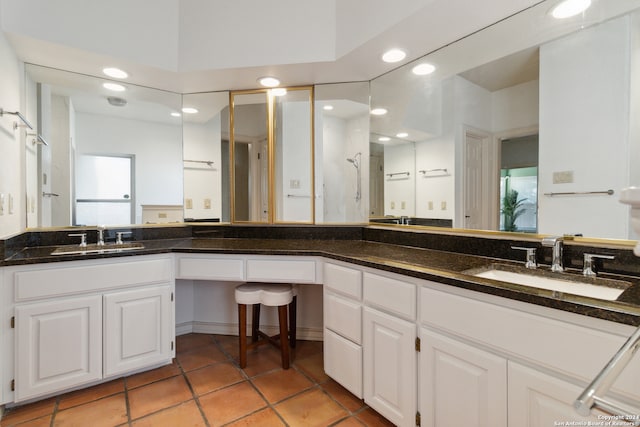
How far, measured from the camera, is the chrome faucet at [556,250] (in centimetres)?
134

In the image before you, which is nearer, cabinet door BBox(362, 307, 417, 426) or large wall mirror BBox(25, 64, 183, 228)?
cabinet door BBox(362, 307, 417, 426)

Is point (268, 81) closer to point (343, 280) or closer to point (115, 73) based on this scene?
point (115, 73)

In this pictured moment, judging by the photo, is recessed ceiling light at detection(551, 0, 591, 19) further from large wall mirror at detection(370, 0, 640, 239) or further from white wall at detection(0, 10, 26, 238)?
white wall at detection(0, 10, 26, 238)

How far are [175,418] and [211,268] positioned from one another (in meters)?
0.84

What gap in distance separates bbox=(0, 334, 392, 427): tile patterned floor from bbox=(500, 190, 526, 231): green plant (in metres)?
1.21

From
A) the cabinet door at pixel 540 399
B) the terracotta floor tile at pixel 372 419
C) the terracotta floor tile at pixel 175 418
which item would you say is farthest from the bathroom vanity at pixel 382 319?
the terracotta floor tile at pixel 175 418

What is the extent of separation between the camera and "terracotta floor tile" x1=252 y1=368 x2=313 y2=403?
72.7 inches

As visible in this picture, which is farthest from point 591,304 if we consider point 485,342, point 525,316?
point 485,342

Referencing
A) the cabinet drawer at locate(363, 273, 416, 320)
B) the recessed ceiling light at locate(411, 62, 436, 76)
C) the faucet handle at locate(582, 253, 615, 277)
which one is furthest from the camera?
the recessed ceiling light at locate(411, 62, 436, 76)

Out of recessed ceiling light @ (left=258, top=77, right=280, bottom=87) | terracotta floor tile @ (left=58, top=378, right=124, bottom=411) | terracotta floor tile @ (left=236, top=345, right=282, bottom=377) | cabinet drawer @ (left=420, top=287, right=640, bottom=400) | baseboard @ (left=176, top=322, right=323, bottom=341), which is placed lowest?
terracotta floor tile @ (left=58, top=378, right=124, bottom=411)

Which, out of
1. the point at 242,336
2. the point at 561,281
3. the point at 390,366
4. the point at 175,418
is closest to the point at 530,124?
the point at 561,281

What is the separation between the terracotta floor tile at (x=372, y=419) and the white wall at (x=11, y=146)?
7.03 feet

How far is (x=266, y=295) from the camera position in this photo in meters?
2.05

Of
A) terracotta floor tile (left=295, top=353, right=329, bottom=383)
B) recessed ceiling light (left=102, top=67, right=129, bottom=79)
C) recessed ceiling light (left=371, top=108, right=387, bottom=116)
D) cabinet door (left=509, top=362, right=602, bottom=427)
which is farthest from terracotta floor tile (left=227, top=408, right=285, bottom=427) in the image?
recessed ceiling light (left=102, top=67, right=129, bottom=79)
